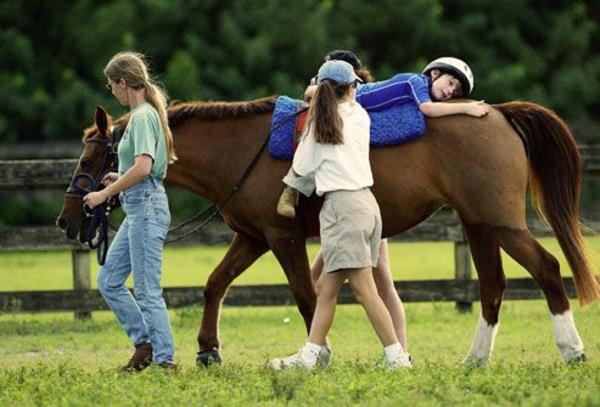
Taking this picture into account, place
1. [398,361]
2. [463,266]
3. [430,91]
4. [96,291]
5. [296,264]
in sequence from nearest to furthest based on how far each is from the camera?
[398,361] < [296,264] < [430,91] < [96,291] < [463,266]

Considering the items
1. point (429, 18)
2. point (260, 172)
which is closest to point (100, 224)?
point (260, 172)

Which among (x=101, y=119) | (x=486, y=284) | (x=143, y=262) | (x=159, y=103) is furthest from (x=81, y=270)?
(x=486, y=284)

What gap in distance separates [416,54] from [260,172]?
2093 cm

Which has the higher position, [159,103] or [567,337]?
[159,103]

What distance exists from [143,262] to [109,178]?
2.25 feet

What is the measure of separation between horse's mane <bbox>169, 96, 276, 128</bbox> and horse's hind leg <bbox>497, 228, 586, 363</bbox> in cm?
174

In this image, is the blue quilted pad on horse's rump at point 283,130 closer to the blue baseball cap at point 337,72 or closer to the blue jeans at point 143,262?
the blue baseball cap at point 337,72

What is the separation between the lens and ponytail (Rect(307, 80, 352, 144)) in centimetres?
783

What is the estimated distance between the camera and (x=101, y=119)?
28.2 feet

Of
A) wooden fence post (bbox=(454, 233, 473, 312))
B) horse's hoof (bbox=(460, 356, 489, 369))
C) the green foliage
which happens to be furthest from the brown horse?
the green foliage

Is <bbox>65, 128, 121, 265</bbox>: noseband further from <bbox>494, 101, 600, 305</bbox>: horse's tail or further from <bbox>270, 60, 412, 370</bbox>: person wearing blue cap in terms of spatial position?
<bbox>494, 101, 600, 305</bbox>: horse's tail

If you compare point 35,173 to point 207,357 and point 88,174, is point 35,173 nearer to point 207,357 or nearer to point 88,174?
point 88,174

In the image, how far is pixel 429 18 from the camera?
2900 centimetres

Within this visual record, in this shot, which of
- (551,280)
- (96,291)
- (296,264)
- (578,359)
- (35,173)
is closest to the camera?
(578,359)
